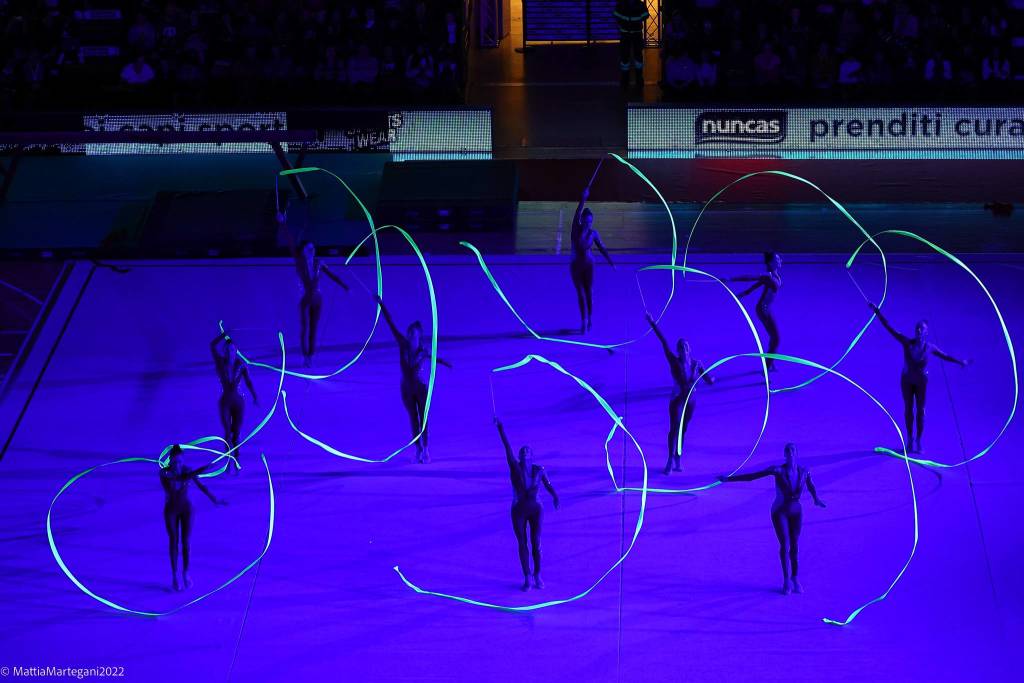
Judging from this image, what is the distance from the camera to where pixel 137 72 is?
22.5 m

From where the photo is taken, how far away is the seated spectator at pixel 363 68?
22531 millimetres

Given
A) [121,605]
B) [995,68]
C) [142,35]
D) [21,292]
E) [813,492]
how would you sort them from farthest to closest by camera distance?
1. [142,35]
2. [995,68]
3. [21,292]
4. [121,605]
5. [813,492]

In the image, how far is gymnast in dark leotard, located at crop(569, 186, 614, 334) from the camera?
15922 mm

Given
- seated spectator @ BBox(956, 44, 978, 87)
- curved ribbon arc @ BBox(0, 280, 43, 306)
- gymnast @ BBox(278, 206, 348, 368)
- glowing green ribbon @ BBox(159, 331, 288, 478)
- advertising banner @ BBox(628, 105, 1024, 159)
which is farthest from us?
seated spectator @ BBox(956, 44, 978, 87)

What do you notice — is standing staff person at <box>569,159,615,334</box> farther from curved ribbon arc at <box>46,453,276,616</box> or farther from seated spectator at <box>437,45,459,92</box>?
seated spectator at <box>437,45,459,92</box>

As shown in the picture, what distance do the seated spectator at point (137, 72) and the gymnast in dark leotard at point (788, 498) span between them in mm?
13078

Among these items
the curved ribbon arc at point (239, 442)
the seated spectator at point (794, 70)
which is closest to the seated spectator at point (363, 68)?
the seated spectator at point (794, 70)

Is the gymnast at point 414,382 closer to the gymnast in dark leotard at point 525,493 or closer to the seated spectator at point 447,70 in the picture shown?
the gymnast in dark leotard at point 525,493

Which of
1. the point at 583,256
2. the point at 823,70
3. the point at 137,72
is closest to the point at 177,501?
the point at 583,256

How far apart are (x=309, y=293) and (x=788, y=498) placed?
5.68 m

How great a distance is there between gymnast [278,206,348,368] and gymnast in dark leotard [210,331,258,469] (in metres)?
1.48

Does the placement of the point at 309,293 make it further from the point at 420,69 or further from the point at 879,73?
the point at 879,73

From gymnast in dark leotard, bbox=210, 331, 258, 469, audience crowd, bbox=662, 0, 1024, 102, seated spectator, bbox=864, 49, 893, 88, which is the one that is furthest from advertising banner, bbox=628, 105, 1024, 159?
gymnast in dark leotard, bbox=210, 331, 258, 469

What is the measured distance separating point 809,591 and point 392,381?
5.07 meters
